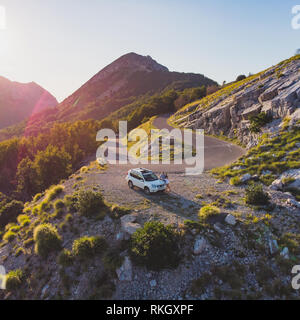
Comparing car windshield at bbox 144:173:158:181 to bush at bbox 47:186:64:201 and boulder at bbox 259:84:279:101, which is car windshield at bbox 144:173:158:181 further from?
boulder at bbox 259:84:279:101

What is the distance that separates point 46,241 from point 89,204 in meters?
4.14

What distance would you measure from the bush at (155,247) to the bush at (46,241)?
20.5 ft

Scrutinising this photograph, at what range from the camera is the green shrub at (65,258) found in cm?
1230

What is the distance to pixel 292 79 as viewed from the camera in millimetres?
36688

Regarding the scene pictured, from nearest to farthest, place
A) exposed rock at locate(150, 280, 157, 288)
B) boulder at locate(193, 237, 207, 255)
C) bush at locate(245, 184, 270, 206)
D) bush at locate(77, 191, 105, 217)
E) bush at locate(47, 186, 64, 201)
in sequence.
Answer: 1. exposed rock at locate(150, 280, 157, 288)
2. boulder at locate(193, 237, 207, 255)
3. bush at locate(245, 184, 270, 206)
4. bush at locate(77, 191, 105, 217)
5. bush at locate(47, 186, 64, 201)

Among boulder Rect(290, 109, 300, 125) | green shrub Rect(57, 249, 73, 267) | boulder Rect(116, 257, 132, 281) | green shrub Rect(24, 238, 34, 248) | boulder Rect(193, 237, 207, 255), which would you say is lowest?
green shrub Rect(24, 238, 34, 248)

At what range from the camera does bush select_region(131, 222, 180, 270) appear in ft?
35.6

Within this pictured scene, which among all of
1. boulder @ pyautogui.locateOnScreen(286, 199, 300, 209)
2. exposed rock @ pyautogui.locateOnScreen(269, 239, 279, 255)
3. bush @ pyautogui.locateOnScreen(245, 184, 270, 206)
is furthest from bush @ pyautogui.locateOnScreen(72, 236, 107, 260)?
boulder @ pyautogui.locateOnScreen(286, 199, 300, 209)

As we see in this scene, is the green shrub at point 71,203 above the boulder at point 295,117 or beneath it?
beneath

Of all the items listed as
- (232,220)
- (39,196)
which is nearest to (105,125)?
(39,196)

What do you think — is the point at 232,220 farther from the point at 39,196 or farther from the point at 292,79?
the point at 292,79

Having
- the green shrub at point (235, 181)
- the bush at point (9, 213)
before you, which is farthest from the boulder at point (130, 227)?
the bush at point (9, 213)

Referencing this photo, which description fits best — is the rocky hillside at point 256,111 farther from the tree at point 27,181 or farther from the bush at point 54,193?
the tree at point 27,181

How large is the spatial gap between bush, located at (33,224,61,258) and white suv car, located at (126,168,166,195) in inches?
357
